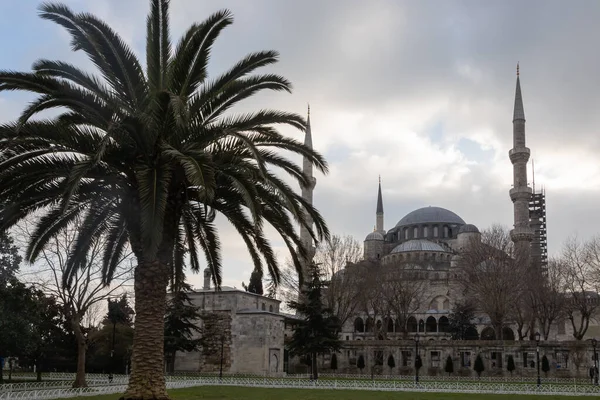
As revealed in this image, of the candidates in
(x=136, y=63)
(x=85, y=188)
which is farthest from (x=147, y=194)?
(x=136, y=63)

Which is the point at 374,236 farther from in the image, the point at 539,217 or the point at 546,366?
the point at 546,366

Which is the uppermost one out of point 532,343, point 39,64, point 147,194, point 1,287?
point 39,64

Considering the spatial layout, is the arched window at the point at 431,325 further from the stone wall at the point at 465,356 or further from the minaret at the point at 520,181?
the stone wall at the point at 465,356

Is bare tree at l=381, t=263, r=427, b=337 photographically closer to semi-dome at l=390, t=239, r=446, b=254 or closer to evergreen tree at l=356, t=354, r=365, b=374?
evergreen tree at l=356, t=354, r=365, b=374

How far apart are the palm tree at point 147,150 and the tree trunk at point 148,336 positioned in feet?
0.07

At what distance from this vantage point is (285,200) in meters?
14.1

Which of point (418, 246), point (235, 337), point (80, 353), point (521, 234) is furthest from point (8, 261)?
point (418, 246)

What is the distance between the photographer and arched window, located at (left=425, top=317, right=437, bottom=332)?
235 feet

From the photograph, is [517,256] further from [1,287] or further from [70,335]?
[1,287]

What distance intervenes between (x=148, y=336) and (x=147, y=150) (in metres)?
4.06

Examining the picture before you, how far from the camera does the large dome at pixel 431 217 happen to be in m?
88.4

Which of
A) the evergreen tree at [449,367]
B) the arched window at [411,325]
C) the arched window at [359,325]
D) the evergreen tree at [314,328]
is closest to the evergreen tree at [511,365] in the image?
the evergreen tree at [449,367]

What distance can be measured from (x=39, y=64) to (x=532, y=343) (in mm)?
41666

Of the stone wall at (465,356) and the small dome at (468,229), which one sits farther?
the small dome at (468,229)
